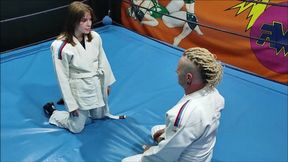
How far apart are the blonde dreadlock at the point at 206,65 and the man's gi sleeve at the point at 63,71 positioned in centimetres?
85

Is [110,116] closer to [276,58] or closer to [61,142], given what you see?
[61,142]

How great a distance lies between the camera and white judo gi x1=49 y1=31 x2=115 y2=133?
186cm

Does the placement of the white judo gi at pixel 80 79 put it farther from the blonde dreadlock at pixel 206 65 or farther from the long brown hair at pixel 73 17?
the blonde dreadlock at pixel 206 65

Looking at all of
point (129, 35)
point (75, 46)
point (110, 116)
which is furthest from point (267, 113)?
point (129, 35)

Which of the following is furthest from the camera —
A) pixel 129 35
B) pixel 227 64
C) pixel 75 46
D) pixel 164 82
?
pixel 129 35

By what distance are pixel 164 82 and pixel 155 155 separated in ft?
4.11

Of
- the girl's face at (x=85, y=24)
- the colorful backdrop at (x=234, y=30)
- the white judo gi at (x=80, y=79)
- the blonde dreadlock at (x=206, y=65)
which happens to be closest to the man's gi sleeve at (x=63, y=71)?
the white judo gi at (x=80, y=79)

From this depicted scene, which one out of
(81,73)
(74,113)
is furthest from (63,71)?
(74,113)

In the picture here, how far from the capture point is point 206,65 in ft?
4.07

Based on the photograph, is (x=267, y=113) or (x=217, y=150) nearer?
(x=217, y=150)

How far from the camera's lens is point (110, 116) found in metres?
2.13

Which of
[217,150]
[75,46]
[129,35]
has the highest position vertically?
[75,46]

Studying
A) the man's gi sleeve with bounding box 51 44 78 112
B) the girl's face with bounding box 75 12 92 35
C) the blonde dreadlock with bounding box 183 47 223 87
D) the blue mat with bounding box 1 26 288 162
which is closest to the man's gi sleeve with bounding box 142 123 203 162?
the blonde dreadlock with bounding box 183 47 223 87

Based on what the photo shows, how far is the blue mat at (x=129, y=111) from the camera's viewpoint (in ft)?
6.07
